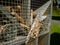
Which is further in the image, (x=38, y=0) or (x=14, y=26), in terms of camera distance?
(x=38, y=0)

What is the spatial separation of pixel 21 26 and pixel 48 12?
0.63 metres

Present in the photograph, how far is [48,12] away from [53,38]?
88 centimetres

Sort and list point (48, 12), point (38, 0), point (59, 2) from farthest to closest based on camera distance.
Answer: point (59, 2) < point (48, 12) < point (38, 0)

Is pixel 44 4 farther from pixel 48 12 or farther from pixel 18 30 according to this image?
pixel 18 30

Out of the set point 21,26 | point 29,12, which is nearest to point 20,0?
point 29,12

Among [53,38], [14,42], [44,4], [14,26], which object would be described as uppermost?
[44,4]

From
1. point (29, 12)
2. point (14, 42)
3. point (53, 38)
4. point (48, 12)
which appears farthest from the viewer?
point (53, 38)

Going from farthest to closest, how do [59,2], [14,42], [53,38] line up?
1. [59,2]
2. [53,38]
3. [14,42]

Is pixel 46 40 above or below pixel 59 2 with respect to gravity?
below

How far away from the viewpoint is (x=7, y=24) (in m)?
1.10

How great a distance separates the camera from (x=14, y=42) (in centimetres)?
110

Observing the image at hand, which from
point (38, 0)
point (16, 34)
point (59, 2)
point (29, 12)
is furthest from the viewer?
point (59, 2)

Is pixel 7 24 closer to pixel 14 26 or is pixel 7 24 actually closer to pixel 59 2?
pixel 14 26

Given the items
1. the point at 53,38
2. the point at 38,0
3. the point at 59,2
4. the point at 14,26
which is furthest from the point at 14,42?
the point at 59,2
